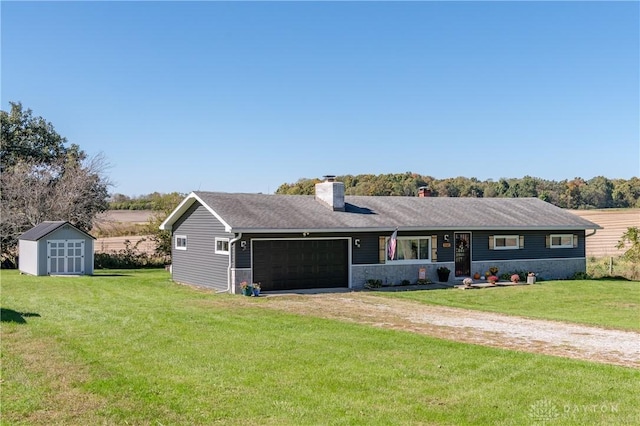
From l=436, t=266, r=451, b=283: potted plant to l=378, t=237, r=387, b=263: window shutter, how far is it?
2.64 meters

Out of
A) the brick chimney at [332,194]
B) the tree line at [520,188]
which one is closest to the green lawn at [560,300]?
the brick chimney at [332,194]

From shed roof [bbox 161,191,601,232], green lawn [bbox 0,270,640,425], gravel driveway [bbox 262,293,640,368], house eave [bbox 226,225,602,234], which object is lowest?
gravel driveway [bbox 262,293,640,368]

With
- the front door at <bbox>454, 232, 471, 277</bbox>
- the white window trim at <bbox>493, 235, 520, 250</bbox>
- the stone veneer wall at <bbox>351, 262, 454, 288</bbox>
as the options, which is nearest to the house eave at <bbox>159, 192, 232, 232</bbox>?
the stone veneer wall at <bbox>351, 262, 454, 288</bbox>

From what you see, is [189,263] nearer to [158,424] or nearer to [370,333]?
[370,333]

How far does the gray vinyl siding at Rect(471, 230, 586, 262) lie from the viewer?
25828 millimetres

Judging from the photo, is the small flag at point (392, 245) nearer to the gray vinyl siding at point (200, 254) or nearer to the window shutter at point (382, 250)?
the window shutter at point (382, 250)

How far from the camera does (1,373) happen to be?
863cm

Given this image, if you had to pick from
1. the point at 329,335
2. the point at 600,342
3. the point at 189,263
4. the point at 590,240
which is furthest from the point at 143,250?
the point at 590,240

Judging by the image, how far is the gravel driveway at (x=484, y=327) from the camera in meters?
10.8

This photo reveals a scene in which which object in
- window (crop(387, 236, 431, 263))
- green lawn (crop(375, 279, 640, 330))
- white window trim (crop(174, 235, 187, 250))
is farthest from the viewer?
white window trim (crop(174, 235, 187, 250))

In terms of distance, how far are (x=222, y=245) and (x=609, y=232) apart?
36778 mm

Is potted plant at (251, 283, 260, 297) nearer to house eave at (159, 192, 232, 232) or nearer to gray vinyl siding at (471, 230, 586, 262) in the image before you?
house eave at (159, 192, 232, 232)

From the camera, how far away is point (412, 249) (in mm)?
24297

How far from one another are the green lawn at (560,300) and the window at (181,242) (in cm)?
914
